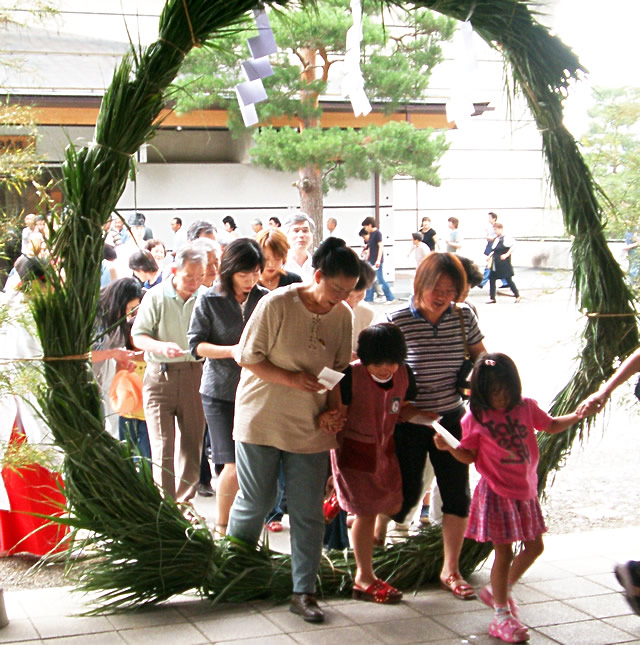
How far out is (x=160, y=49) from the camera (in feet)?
12.7

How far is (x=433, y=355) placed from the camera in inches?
172

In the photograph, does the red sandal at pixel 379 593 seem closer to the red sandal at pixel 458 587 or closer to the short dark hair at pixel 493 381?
the red sandal at pixel 458 587

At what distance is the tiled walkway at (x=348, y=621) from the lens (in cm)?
367

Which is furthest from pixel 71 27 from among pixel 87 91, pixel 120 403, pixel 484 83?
pixel 120 403

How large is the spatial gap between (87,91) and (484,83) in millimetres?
7450

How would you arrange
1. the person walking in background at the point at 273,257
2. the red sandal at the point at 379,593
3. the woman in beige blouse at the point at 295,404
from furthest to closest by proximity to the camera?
the person walking in background at the point at 273,257 < the red sandal at the point at 379,593 < the woman in beige blouse at the point at 295,404

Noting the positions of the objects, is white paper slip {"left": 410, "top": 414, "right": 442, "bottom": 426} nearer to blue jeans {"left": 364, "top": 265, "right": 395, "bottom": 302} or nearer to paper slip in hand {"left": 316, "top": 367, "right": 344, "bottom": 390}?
paper slip in hand {"left": 316, "top": 367, "right": 344, "bottom": 390}

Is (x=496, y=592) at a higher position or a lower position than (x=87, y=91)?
lower

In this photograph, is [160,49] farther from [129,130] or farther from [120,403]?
[120,403]

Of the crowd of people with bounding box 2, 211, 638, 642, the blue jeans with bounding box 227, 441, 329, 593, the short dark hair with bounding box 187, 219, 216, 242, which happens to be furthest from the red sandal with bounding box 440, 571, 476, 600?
the short dark hair with bounding box 187, 219, 216, 242

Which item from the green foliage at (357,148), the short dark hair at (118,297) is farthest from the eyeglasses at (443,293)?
the green foliage at (357,148)

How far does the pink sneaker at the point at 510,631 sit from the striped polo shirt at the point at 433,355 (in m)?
Answer: 1.03

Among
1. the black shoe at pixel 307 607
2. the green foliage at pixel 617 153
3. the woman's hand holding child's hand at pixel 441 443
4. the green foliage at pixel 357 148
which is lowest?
the black shoe at pixel 307 607

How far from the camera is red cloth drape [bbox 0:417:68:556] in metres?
5.00
